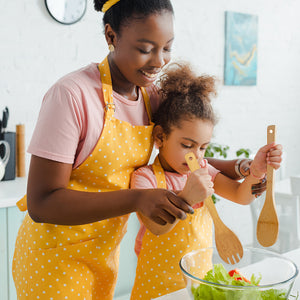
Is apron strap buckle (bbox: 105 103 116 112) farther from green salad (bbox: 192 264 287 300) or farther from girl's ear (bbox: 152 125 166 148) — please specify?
green salad (bbox: 192 264 287 300)

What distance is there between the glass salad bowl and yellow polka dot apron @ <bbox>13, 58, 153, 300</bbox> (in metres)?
0.31

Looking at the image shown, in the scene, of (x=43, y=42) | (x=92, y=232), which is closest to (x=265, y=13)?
(x=43, y=42)

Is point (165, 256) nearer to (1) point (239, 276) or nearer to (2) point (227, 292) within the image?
(1) point (239, 276)

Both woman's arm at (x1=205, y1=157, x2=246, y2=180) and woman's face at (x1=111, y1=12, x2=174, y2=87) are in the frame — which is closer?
woman's face at (x1=111, y1=12, x2=174, y2=87)

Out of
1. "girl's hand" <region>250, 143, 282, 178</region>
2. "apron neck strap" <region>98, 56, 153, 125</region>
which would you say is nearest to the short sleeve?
"apron neck strap" <region>98, 56, 153, 125</region>

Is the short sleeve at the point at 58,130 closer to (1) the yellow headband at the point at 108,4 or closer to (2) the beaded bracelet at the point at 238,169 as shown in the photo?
(1) the yellow headband at the point at 108,4

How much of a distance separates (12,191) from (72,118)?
104cm

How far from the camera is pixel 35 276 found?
3.32 ft

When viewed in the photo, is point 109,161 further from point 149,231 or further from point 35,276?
point 35,276

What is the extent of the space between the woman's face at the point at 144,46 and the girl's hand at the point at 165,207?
0.30 m

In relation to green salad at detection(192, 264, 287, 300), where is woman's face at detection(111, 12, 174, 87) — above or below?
above

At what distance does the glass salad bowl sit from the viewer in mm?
665

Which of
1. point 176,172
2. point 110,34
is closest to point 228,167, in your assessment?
point 176,172

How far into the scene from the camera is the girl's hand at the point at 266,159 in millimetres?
978
